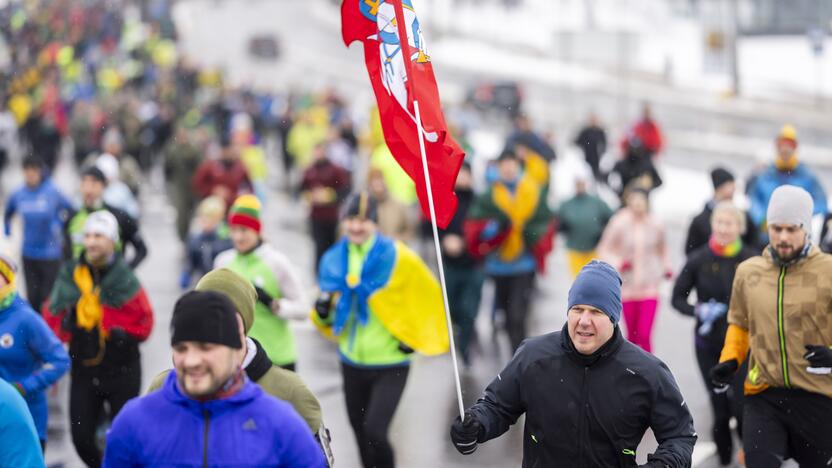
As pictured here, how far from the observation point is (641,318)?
37.0 ft

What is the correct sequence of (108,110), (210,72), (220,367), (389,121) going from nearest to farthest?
(220,367) < (389,121) < (108,110) < (210,72)

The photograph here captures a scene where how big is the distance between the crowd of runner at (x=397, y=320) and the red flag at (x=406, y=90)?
2.67 feet

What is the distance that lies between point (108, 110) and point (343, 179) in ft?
60.2

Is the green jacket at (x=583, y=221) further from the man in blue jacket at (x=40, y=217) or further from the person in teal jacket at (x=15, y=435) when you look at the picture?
the person in teal jacket at (x=15, y=435)

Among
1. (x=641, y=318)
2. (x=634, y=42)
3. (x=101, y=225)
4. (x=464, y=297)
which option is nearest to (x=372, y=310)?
(x=101, y=225)

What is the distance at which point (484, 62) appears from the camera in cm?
5906

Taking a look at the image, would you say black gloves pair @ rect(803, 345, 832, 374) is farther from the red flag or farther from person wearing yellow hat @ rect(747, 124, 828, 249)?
person wearing yellow hat @ rect(747, 124, 828, 249)

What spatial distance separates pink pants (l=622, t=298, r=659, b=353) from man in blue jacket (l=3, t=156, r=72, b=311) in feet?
16.6

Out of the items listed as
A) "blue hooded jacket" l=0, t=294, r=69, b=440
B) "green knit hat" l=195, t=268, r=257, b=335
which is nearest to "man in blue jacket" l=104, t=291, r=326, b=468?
"green knit hat" l=195, t=268, r=257, b=335

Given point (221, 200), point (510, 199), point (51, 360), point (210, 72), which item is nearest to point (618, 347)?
point (51, 360)

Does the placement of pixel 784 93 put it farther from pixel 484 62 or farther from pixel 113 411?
pixel 113 411

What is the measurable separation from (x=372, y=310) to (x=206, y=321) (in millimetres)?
4129

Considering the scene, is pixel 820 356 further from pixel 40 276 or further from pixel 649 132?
pixel 649 132

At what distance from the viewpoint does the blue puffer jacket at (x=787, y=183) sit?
1221 centimetres
